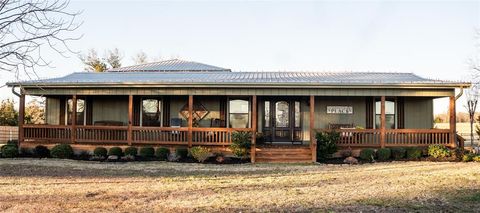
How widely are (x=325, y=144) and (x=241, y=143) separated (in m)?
3.00

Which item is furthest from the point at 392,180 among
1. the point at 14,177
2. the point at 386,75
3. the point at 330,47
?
the point at 330,47

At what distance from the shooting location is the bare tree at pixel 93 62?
42062 mm

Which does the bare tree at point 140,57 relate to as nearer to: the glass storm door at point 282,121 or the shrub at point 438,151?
the glass storm door at point 282,121

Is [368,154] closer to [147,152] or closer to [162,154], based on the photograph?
[162,154]

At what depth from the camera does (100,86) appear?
16984 mm

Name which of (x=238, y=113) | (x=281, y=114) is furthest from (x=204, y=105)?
(x=281, y=114)

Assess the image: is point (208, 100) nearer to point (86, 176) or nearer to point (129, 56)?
point (86, 176)

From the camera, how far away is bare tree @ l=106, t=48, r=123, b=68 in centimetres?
4480

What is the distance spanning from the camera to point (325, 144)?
15.7m

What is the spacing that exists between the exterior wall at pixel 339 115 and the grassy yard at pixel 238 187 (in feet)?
13.2

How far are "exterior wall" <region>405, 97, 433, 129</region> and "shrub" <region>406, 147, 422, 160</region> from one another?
7.85 feet

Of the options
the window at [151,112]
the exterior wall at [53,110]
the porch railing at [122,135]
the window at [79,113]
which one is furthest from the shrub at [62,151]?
the window at [151,112]

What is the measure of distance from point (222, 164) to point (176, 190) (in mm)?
6002

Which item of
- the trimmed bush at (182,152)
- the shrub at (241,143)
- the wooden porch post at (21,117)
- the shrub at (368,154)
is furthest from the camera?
the wooden porch post at (21,117)
